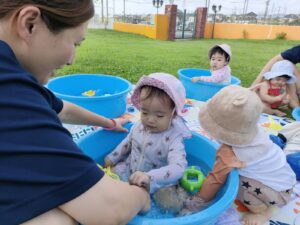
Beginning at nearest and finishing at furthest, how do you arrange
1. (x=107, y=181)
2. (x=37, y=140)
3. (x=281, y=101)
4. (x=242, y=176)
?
(x=37, y=140), (x=107, y=181), (x=242, y=176), (x=281, y=101)

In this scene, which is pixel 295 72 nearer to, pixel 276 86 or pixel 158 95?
pixel 276 86

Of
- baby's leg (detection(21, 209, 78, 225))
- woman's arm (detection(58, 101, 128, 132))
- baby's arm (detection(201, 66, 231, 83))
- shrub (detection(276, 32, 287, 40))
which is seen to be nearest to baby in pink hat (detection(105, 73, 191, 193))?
woman's arm (detection(58, 101, 128, 132))

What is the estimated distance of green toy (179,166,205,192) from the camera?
5.29 feet

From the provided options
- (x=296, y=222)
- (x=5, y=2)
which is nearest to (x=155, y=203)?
(x=296, y=222)

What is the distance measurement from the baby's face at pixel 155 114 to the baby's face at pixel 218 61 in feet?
6.01

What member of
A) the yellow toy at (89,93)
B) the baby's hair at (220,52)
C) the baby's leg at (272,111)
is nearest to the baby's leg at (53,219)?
the yellow toy at (89,93)

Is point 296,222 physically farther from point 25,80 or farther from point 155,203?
point 25,80

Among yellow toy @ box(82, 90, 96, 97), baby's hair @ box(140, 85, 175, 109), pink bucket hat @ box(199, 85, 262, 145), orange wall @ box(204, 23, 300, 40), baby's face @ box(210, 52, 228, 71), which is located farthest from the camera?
orange wall @ box(204, 23, 300, 40)

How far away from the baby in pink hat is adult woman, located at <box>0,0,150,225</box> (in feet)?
2.34

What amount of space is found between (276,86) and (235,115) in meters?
1.92

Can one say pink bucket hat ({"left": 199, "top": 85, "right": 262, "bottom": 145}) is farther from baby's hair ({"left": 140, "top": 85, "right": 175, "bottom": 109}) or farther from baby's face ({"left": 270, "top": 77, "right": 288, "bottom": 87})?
baby's face ({"left": 270, "top": 77, "right": 288, "bottom": 87})

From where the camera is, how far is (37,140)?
26.3 inches

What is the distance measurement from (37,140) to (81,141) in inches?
40.5

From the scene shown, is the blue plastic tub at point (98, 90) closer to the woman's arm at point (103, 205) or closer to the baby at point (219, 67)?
the baby at point (219, 67)
